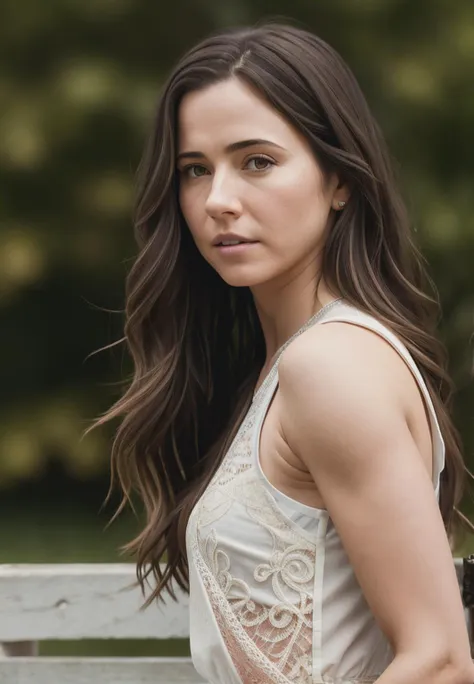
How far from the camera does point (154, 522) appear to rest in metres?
2.01

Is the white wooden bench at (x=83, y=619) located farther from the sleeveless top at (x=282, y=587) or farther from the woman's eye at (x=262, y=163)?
the woman's eye at (x=262, y=163)

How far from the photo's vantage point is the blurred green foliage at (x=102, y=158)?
12.2ft

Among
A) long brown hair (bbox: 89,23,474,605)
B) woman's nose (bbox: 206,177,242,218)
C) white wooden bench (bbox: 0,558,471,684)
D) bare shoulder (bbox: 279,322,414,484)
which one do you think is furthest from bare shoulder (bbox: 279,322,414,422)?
white wooden bench (bbox: 0,558,471,684)

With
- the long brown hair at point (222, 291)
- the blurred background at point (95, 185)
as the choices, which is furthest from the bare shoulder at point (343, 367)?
the blurred background at point (95, 185)

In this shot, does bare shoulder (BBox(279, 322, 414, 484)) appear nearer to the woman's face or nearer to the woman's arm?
the woman's arm

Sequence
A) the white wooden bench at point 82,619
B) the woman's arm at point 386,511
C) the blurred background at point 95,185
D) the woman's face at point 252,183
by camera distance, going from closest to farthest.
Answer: the woman's arm at point 386,511, the woman's face at point 252,183, the white wooden bench at point 82,619, the blurred background at point 95,185

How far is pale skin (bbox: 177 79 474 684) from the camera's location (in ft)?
4.56

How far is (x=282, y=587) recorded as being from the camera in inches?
60.3

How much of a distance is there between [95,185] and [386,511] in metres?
2.76

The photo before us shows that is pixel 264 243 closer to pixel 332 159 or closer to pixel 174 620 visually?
pixel 332 159

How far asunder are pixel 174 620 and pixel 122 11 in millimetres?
2385

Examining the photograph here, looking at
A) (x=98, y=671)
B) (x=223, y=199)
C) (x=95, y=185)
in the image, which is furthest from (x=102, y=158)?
(x=223, y=199)

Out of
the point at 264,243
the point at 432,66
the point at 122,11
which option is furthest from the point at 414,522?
the point at 122,11

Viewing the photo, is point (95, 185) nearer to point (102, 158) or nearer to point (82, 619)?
point (102, 158)
